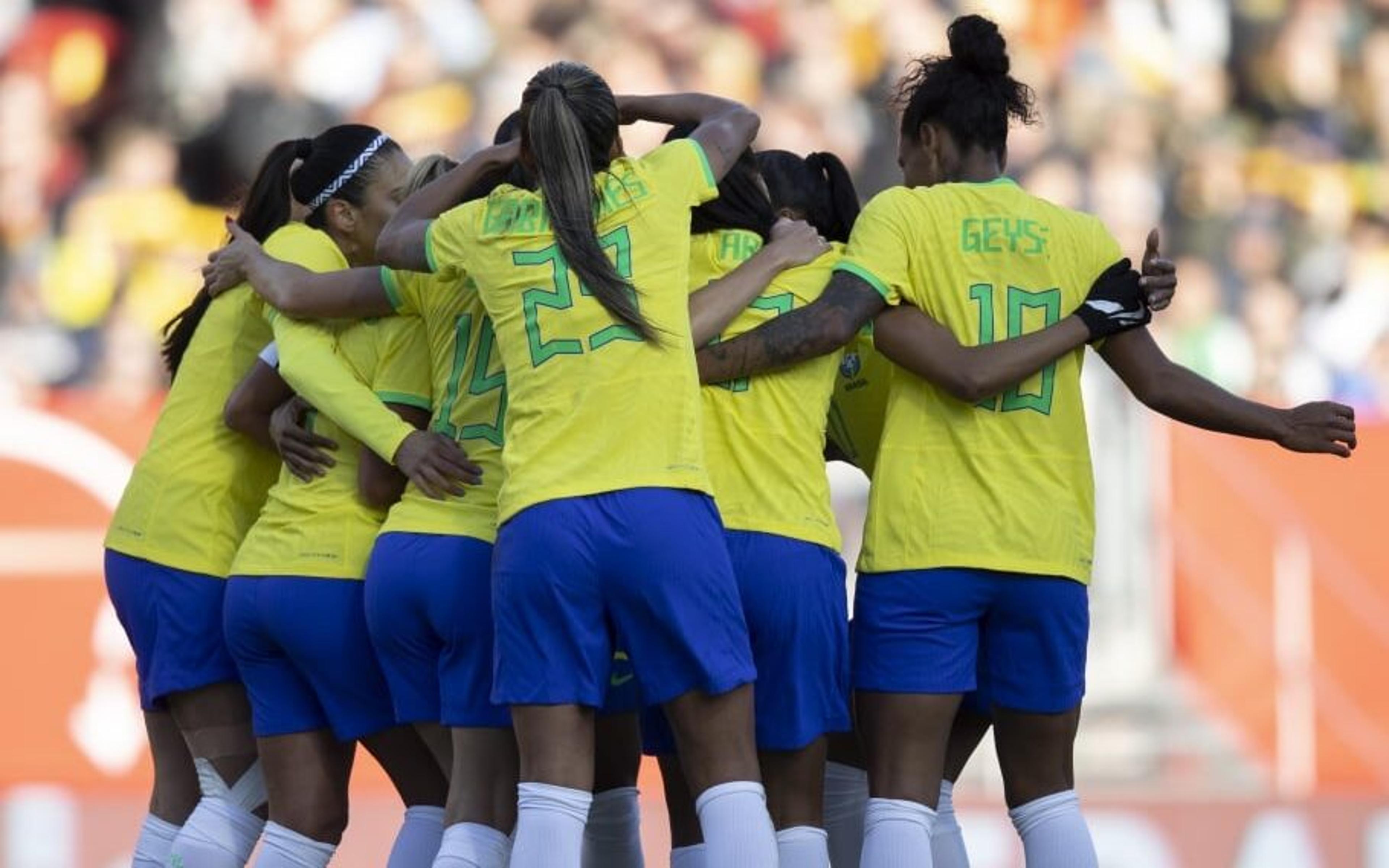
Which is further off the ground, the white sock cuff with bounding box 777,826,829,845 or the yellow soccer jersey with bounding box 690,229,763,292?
the yellow soccer jersey with bounding box 690,229,763,292

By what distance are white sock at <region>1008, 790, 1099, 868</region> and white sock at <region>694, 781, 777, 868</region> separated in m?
0.82

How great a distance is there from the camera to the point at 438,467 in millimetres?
4742

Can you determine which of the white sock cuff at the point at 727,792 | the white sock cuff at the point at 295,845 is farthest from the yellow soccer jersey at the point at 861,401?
the white sock cuff at the point at 295,845

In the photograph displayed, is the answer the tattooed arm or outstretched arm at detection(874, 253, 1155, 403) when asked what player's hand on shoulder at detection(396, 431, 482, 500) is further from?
outstretched arm at detection(874, 253, 1155, 403)

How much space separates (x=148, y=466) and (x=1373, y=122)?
8390 millimetres

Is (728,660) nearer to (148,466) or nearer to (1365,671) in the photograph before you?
(148,466)

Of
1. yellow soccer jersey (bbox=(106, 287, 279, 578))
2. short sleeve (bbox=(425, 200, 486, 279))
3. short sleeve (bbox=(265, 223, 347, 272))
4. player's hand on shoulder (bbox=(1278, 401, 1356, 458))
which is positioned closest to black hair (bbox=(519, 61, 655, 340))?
short sleeve (bbox=(425, 200, 486, 279))

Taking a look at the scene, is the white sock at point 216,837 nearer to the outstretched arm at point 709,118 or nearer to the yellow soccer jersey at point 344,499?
the yellow soccer jersey at point 344,499

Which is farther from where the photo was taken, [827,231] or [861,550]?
[827,231]

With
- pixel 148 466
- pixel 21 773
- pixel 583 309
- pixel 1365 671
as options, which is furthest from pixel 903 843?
pixel 21 773

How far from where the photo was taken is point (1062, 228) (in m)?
4.85

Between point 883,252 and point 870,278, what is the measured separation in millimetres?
74

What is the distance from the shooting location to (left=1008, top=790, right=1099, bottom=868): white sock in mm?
4812

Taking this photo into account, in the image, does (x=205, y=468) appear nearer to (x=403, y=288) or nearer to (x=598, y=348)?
(x=403, y=288)
